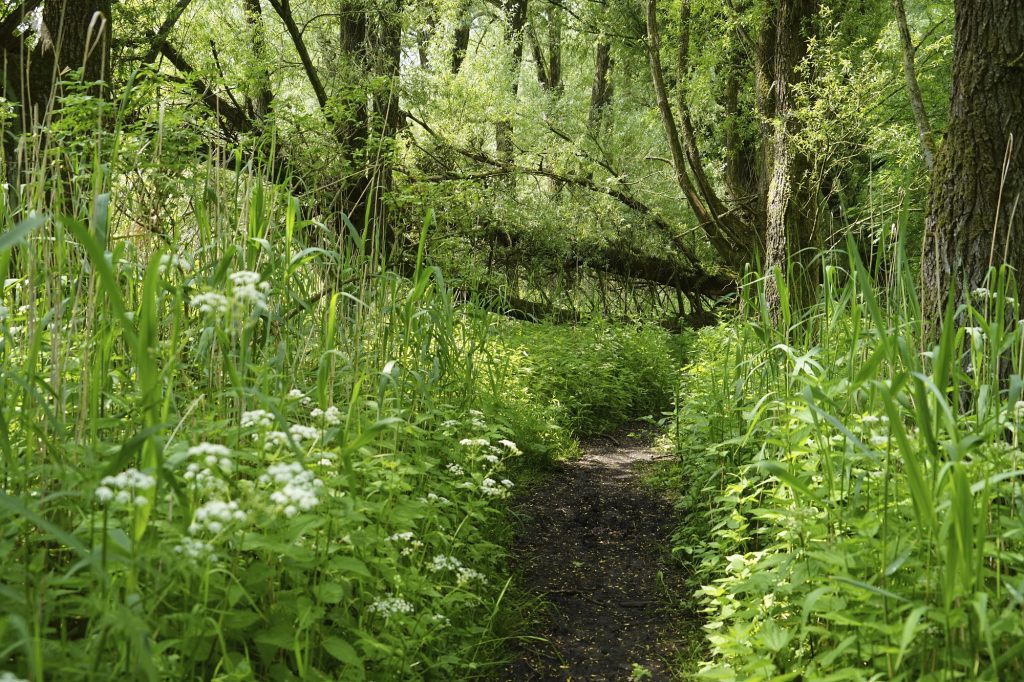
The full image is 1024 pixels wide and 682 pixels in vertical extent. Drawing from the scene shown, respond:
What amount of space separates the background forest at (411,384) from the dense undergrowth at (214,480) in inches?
0.7

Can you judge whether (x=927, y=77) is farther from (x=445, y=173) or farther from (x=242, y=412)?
(x=242, y=412)

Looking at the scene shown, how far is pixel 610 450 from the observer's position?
654 cm

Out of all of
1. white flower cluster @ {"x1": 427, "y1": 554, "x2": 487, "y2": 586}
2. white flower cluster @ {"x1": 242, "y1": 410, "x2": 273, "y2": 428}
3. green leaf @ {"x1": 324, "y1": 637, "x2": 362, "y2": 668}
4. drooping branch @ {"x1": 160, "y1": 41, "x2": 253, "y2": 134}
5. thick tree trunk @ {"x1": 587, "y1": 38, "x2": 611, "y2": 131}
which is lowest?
white flower cluster @ {"x1": 427, "y1": 554, "x2": 487, "y2": 586}

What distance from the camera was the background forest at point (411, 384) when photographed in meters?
1.67

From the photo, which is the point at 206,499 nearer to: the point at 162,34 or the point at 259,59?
the point at 259,59

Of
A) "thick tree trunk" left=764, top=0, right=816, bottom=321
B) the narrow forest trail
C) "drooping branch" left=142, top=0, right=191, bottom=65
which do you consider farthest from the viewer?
"drooping branch" left=142, top=0, right=191, bottom=65

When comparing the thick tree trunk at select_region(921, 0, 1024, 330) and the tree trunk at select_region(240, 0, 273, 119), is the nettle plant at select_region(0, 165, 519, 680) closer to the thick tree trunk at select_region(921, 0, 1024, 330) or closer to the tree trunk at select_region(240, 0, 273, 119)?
the thick tree trunk at select_region(921, 0, 1024, 330)

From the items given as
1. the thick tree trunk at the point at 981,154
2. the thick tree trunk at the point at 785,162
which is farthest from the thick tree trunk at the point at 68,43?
the thick tree trunk at the point at 785,162

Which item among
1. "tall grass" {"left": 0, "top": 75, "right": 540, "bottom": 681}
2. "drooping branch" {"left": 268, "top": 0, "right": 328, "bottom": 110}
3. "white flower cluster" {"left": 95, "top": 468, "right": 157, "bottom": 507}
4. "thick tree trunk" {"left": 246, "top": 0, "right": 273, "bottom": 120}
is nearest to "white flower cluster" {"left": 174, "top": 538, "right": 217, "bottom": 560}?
"tall grass" {"left": 0, "top": 75, "right": 540, "bottom": 681}

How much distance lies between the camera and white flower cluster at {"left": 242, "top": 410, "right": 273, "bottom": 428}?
1.80 metres

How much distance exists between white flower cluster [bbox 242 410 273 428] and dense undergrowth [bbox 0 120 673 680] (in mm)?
13

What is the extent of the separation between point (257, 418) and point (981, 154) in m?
3.51

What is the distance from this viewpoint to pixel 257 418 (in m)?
1.84

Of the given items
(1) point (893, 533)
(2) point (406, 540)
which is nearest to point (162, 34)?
(2) point (406, 540)
